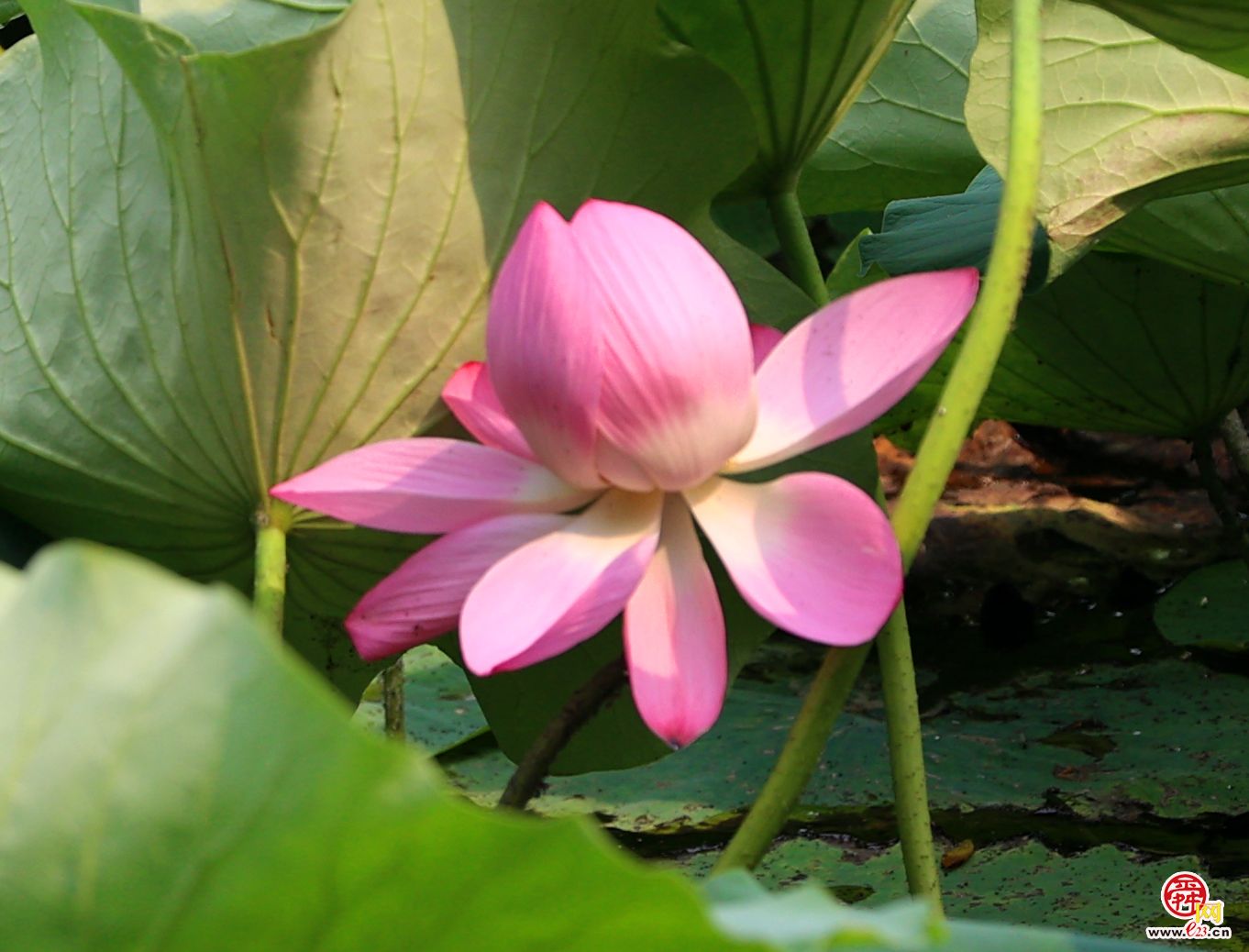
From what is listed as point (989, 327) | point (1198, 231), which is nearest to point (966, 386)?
point (989, 327)

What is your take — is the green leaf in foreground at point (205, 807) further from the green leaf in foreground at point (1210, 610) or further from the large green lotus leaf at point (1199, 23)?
the green leaf in foreground at point (1210, 610)

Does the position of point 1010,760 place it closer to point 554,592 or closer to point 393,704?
point 393,704

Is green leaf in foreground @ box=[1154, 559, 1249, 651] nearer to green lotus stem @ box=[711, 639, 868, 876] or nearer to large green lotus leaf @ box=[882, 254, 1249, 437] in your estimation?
large green lotus leaf @ box=[882, 254, 1249, 437]

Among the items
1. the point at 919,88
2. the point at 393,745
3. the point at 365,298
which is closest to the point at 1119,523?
the point at 919,88

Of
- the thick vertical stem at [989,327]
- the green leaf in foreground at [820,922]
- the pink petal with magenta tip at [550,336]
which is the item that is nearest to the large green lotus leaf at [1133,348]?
the thick vertical stem at [989,327]

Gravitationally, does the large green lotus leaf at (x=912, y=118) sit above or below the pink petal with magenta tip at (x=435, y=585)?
above

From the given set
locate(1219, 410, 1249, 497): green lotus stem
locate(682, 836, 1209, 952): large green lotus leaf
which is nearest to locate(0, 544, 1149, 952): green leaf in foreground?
locate(682, 836, 1209, 952): large green lotus leaf
